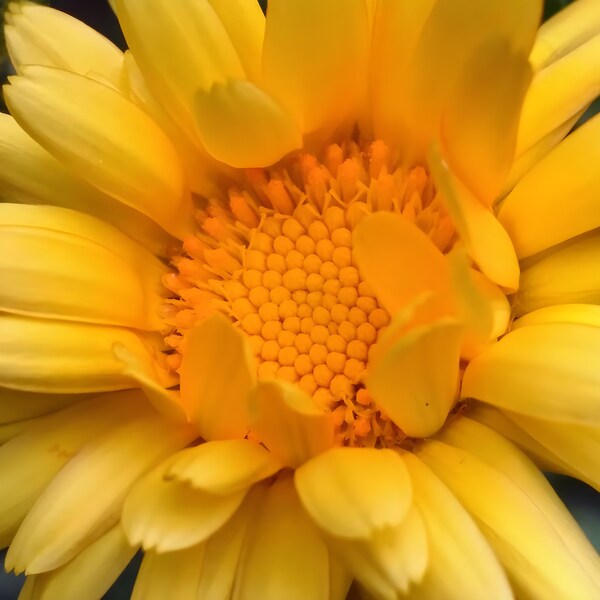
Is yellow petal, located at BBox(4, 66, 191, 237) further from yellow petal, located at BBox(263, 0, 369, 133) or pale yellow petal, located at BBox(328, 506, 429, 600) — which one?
pale yellow petal, located at BBox(328, 506, 429, 600)

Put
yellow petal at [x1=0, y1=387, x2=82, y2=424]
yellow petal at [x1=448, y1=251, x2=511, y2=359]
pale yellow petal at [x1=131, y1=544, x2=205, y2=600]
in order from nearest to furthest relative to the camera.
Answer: yellow petal at [x1=448, y1=251, x2=511, y2=359] < pale yellow petal at [x1=131, y1=544, x2=205, y2=600] < yellow petal at [x1=0, y1=387, x2=82, y2=424]

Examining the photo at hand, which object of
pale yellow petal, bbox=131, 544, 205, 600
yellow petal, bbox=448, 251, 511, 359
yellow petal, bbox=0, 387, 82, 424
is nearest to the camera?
yellow petal, bbox=448, 251, 511, 359

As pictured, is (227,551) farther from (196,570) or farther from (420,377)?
(420,377)

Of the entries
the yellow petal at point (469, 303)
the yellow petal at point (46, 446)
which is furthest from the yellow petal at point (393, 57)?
the yellow petal at point (46, 446)

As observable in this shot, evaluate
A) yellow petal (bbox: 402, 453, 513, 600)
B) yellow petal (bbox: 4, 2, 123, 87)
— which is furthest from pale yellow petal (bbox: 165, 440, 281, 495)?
yellow petal (bbox: 4, 2, 123, 87)

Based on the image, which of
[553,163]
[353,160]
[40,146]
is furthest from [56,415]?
[553,163]

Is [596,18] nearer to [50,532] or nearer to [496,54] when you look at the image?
[496,54]
